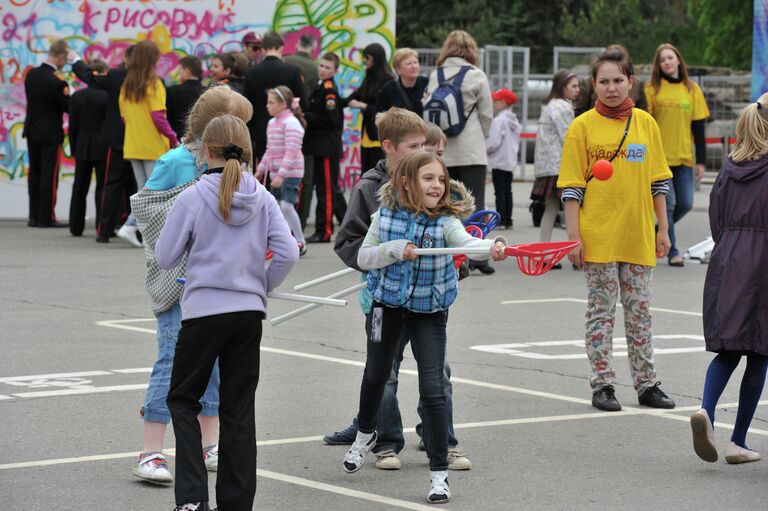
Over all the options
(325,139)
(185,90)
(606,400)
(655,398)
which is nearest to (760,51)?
(325,139)

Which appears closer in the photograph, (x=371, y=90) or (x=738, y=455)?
(x=738, y=455)

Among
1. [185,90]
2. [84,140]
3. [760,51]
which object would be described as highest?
[760,51]

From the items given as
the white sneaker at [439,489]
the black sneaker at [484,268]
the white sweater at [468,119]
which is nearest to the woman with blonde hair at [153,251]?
the white sneaker at [439,489]

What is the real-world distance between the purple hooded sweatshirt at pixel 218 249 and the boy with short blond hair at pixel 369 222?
2.60ft

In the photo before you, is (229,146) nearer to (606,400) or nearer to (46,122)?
(606,400)

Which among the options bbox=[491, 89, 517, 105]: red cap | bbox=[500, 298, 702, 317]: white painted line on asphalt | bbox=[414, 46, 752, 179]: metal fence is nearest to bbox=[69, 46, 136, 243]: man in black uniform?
bbox=[491, 89, 517, 105]: red cap

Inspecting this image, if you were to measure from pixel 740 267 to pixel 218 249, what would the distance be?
2.47 meters

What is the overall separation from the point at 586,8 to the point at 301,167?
3627cm

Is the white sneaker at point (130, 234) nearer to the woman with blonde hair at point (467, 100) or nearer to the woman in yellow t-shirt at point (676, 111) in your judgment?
the woman with blonde hair at point (467, 100)

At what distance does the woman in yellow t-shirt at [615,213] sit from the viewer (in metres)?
7.39

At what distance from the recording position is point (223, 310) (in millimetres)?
5160

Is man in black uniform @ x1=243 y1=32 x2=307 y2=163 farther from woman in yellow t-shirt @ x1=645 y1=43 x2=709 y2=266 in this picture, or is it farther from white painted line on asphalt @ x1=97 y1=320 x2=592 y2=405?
white painted line on asphalt @ x1=97 y1=320 x2=592 y2=405

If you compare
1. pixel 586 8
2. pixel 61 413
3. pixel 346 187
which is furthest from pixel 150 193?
pixel 586 8

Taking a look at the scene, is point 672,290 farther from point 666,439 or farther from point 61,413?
point 61,413
